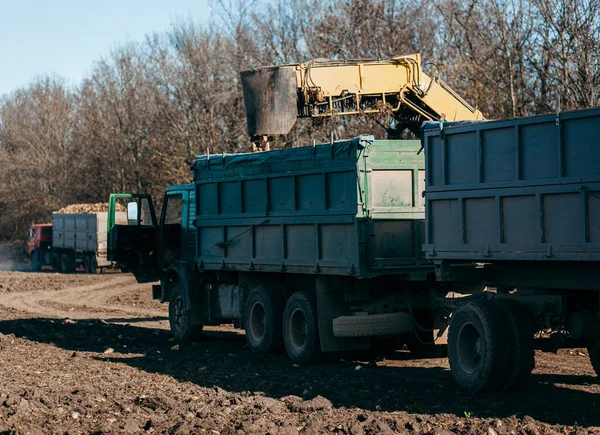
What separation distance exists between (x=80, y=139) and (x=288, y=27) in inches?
997

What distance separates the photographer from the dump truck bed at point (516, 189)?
9234mm

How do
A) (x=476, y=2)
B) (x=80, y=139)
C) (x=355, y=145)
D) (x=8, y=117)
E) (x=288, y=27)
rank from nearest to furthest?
(x=355, y=145), (x=476, y=2), (x=288, y=27), (x=80, y=139), (x=8, y=117)

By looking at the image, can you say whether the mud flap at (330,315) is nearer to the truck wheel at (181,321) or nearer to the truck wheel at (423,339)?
the truck wheel at (423,339)

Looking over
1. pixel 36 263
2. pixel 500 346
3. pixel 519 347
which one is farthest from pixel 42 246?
pixel 519 347

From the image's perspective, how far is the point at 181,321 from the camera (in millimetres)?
17719

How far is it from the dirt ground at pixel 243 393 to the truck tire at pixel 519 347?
0.19 meters

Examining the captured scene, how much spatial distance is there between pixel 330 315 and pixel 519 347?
3.86 m

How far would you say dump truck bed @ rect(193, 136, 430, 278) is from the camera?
1295 centimetres

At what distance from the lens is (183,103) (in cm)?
4678

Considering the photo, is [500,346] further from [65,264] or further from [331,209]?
[65,264]

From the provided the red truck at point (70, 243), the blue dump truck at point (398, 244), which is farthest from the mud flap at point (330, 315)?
the red truck at point (70, 243)

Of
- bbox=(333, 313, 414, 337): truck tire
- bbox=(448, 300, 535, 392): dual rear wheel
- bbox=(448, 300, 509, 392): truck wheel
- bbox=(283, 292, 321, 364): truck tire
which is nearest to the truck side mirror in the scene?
bbox=(283, 292, 321, 364): truck tire

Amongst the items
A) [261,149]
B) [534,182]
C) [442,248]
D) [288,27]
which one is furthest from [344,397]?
[288,27]

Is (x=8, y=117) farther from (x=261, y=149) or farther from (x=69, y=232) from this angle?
(x=261, y=149)
